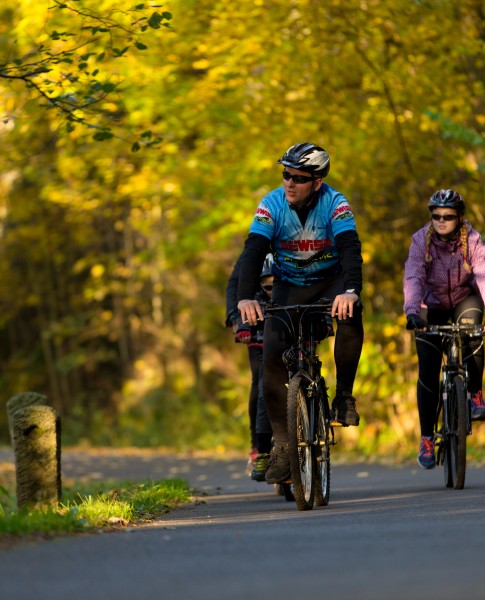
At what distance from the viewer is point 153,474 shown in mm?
18141

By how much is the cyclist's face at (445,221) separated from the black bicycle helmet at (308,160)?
2.04 m

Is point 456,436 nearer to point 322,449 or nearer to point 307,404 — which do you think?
point 322,449

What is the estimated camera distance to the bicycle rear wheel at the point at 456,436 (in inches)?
431

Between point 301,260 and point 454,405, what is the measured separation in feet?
8.21

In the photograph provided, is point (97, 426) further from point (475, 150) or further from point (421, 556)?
point (421, 556)

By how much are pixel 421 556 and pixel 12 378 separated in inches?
1242

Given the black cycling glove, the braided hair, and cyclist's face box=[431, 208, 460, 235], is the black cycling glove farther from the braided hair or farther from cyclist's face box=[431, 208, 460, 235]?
cyclist's face box=[431, 208, 460, 235]

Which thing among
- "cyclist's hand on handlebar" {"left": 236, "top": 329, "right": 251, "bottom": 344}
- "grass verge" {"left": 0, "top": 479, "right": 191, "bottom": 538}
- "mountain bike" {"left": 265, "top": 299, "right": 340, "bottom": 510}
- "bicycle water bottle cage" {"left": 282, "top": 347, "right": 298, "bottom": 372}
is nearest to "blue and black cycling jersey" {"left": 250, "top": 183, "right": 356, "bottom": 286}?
"mountain bike" {"left": 265, "top": 299, "right": 340, "bottom": 510}

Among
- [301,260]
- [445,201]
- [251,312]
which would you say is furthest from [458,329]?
[251,312]

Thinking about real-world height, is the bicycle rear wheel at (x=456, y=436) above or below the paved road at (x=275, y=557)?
below

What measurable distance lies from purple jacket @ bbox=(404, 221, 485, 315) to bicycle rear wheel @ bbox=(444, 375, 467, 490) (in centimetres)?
65

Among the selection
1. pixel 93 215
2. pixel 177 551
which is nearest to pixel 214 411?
pixel 93 215

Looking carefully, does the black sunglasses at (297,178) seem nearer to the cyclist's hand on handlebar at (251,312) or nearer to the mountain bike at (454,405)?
the cyclist's hand on handlebar at (251,312)

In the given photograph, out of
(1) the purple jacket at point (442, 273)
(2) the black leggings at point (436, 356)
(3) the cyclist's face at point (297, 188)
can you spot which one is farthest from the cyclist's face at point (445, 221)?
(3) the cyclist's face at point (297, 188)
